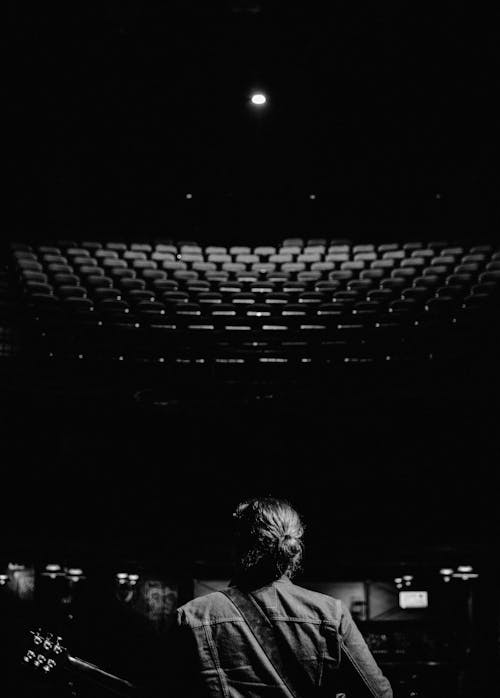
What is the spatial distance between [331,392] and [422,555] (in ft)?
2.93

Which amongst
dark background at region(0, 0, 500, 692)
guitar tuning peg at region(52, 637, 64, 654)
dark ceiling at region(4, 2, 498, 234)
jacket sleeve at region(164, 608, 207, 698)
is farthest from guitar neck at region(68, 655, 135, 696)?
dark ceiling at region(4, 2, 498, 234)

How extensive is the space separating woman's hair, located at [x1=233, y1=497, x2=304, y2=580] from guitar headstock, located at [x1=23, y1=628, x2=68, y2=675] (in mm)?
532

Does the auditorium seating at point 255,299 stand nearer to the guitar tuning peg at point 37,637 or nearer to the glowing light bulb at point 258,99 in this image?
the glowing light bulb at point 258,99

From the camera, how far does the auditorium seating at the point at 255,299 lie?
3.43 meters

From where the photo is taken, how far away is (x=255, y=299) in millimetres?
3869

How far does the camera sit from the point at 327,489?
3.07 m

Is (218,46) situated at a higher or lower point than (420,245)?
higher

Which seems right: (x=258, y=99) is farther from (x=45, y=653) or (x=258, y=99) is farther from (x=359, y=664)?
(x=359, y=664)

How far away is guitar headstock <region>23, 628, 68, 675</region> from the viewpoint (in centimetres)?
117

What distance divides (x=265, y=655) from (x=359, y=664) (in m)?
0.12

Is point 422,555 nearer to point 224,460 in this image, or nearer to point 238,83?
point 224,460

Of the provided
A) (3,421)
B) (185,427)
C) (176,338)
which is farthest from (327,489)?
(3,421)

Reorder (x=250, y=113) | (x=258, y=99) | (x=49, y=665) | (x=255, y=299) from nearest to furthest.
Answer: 1. (x=49, y=665)
2. (x=255, y=299)
3. (x=258, y=99)
4. (x=250, y=113)

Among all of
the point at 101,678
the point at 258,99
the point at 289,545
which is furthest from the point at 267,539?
the point at 258,99
